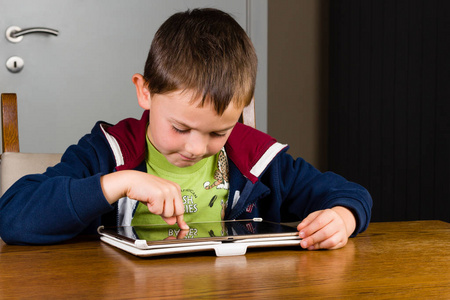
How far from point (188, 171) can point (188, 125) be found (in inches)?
10.3

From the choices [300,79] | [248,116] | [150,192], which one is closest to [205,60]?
[150,192]

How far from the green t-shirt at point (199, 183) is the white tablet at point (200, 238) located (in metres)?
0.24

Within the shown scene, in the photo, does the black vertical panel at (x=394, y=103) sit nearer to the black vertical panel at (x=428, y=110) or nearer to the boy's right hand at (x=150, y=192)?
the black vertical panel at (x=428, y=110)

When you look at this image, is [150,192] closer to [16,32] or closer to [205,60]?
[205,60]

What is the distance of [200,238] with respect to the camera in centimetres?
63

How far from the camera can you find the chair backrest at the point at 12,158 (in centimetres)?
114

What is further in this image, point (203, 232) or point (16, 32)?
point (16, 32)

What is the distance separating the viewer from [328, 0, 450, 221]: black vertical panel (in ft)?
6.13

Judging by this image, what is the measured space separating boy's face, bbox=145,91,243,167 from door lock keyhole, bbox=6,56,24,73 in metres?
1.18

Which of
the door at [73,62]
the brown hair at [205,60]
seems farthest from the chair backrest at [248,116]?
the door at [73,62]

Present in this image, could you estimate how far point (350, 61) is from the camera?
7.81 feet

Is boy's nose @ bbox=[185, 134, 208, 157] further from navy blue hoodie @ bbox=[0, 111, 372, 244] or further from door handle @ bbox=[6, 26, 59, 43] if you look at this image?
door handle @ bbox=[6, 26, 59, 43]

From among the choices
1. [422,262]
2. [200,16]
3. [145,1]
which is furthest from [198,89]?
[145,1]

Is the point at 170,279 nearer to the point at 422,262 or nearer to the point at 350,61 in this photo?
the point at 422,262
